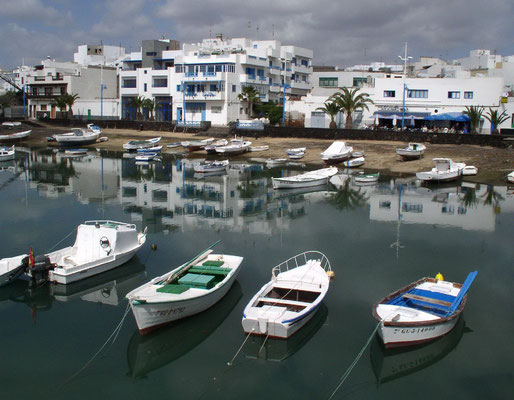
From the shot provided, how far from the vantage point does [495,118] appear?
6247 centimetres

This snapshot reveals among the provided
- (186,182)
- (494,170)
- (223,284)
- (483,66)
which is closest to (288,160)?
(186,182)

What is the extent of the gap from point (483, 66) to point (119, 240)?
94556mm

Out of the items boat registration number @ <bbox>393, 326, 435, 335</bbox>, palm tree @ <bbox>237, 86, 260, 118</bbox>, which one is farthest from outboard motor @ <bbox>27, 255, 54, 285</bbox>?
palm tree @ <bbox>237, 86, 260, 118</bbox>

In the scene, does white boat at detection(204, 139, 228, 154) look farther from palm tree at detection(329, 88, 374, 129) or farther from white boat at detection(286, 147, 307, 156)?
palm tree at detection(329, 88, 374, 129)

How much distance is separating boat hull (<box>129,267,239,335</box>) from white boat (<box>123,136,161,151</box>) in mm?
54769

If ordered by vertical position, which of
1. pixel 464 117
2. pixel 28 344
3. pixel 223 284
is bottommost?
pixel 28 344

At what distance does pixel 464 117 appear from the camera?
66062 mm

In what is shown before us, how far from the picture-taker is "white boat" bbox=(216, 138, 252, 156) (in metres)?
62.7

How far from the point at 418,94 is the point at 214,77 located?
30432 mm

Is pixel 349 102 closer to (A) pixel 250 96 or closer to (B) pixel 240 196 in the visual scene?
(A) pixel 250 96

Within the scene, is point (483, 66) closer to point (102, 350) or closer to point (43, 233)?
point (43, 233)

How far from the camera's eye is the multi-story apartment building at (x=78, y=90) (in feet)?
316

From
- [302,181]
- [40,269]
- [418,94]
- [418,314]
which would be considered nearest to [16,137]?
[302,181]

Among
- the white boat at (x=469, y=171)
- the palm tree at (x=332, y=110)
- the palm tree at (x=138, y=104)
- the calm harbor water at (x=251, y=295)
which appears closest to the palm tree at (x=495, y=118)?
the white boat at (x=469, y=171)
